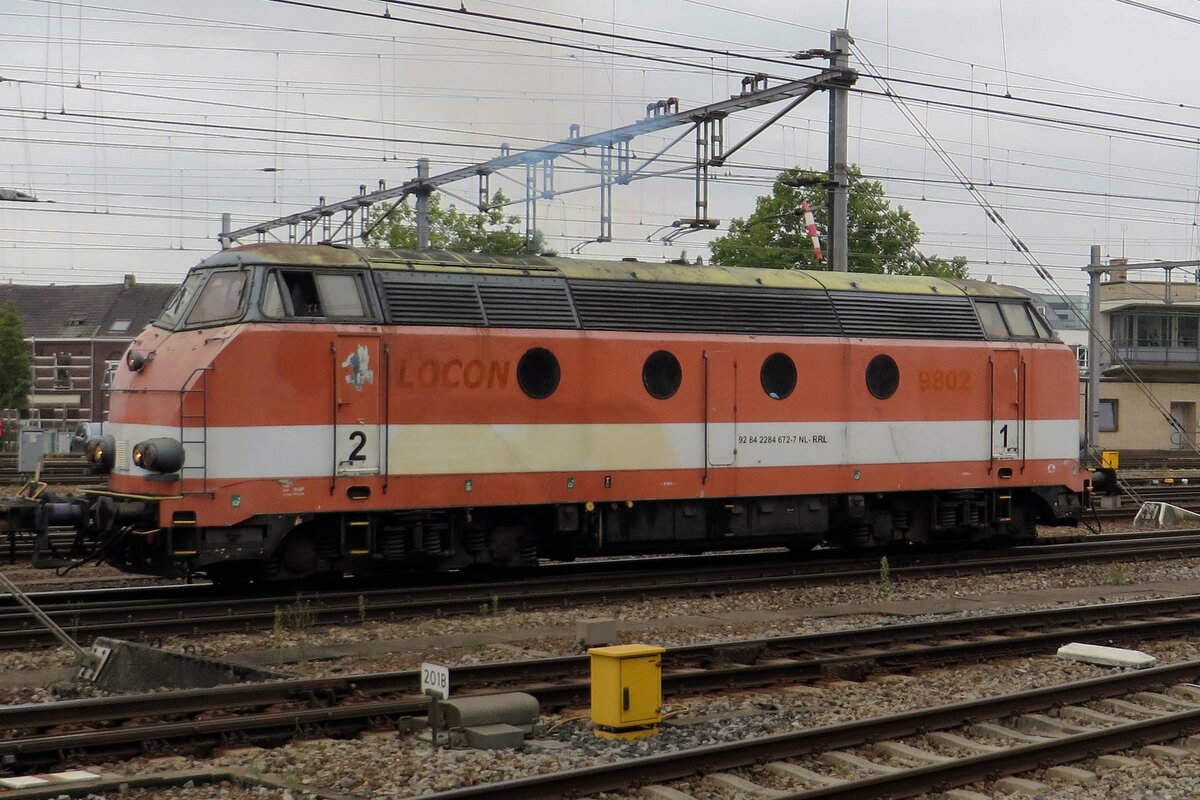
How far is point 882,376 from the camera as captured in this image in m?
19.8

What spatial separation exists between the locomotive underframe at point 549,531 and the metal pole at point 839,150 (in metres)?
5.23

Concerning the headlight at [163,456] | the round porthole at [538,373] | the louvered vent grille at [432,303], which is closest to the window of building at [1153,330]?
the round porthole at [538,373]

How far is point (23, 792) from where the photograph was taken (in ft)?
25.5

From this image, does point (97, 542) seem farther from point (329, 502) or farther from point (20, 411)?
point (20, 411)

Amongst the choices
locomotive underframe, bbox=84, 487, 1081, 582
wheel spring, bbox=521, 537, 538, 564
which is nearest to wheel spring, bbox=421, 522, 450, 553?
locomotive underframe, bbox=84, 487, 1081, 582

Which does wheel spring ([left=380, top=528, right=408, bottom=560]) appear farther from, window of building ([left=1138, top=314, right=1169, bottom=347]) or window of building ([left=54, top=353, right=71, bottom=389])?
window of building ([left=1138, top=314, right=1169, bottom=347])

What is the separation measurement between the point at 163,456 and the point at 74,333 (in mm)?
67312

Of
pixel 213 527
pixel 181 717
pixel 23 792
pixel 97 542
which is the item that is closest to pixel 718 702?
pixel 181 717

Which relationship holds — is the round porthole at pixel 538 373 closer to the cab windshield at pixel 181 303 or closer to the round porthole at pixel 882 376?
the cab windshield at pixel 181 303

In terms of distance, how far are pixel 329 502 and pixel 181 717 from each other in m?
5.70

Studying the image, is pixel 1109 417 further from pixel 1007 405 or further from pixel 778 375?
pixel 778 375

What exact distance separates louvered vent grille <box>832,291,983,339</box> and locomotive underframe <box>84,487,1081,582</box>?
2.43 m

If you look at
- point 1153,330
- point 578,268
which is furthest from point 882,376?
point 1153,330

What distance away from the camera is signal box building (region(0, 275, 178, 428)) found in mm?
74375
